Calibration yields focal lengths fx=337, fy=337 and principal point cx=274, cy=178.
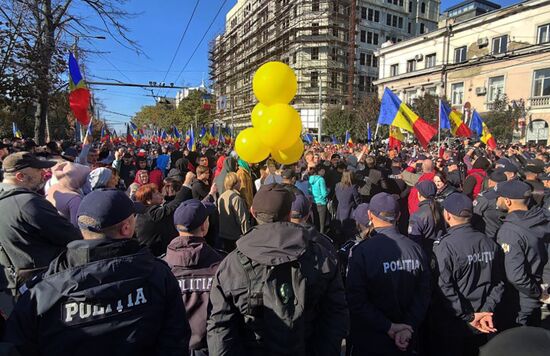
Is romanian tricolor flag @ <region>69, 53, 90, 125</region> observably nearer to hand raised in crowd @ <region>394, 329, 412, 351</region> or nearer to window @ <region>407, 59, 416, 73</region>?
hand raised in crowd @ <region>394, 329, 412, 351</region>

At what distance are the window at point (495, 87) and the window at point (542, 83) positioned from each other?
10.3ft

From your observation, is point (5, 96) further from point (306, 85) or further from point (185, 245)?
point (306, 85)

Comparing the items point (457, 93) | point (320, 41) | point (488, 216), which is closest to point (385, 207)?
point (488, 216)

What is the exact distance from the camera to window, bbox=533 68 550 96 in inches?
1251

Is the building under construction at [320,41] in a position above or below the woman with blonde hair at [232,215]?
above

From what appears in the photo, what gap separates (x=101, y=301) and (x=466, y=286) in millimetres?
2800

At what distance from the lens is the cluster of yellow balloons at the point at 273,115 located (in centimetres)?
447

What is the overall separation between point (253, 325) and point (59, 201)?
2694 millimetres

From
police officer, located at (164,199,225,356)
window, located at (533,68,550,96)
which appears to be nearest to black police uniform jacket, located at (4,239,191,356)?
police officer, located at (164,199,225,356)

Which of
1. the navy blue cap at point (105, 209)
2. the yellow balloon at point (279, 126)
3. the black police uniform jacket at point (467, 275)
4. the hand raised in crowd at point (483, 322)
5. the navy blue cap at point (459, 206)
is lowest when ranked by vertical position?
the hand raised in crowd at point (483, 322)

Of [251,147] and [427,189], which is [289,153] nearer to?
[251,147]

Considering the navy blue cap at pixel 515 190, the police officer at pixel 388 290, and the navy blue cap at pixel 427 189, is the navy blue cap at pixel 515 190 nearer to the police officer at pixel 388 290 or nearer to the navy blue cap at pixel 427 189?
the navy blue cap at pixel 427 189

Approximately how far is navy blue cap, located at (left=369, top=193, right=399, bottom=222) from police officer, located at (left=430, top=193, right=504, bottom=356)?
0.58m

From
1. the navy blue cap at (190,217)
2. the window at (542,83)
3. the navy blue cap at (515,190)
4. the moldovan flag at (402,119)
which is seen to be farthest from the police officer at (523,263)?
the window at (542,83)
